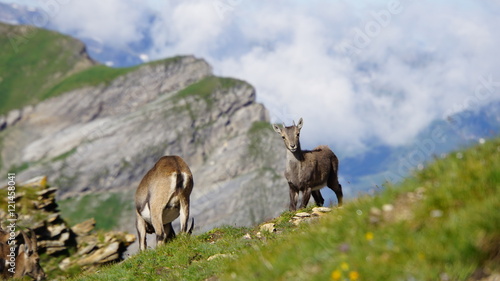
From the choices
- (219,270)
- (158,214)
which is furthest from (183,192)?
(219,270)

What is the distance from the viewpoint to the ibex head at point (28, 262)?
22536mm

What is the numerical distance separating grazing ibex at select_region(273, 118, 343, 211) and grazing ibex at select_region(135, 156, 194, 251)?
4.81 meters

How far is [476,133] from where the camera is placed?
782cm

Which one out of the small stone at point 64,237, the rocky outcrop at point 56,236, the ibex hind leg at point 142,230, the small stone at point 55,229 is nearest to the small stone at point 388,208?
the ibex hind leg at point 142,230

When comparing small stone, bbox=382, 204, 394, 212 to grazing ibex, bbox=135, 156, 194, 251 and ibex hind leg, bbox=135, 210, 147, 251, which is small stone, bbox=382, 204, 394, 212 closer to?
grazing ibex, bbox=135, 156, 194, 251

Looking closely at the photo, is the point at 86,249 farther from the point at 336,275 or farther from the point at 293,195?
the point at 336,275

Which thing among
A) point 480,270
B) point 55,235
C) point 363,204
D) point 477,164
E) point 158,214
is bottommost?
point 55,235

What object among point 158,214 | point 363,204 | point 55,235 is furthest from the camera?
point 55,235

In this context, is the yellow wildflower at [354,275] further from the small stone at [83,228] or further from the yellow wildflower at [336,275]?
the small stone at [83,228]

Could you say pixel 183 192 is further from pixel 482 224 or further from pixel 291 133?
pixel 482 224

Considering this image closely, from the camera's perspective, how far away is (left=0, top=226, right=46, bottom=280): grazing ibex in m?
21.5

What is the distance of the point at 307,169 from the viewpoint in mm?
21188

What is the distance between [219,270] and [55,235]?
1375 inches

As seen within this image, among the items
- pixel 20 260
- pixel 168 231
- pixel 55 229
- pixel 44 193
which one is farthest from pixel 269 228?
pixel 44 193
